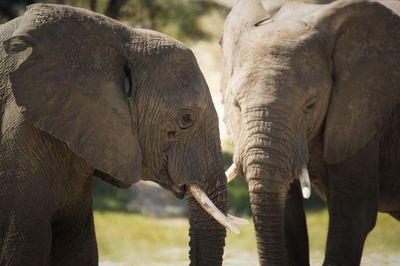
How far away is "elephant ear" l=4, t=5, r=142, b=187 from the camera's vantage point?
6824 millimetres

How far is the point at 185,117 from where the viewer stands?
7.17m

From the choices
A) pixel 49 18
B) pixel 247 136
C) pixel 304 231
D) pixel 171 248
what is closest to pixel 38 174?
pixel 49 18

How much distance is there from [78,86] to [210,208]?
42.1 inches

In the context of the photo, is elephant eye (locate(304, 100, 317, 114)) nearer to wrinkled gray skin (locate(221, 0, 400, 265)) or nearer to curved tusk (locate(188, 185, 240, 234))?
wrinkled gray skin (locate(221, 0, 400, 265))

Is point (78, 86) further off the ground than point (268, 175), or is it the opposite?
point (78, 86)

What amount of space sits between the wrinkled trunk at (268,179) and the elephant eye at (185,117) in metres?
1.08

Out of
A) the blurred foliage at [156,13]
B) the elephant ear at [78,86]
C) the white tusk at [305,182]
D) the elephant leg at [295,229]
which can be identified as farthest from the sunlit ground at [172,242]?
the blurred foliage at [156,13]

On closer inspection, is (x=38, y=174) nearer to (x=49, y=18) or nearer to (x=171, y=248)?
(x=49, y=18)

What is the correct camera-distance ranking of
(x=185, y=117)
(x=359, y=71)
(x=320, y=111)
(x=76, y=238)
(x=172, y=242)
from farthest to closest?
(x=172, y=242) → (x=359, y=71) → (x=320, y=111) → (x=76, y=238) → (x=185, y=117)

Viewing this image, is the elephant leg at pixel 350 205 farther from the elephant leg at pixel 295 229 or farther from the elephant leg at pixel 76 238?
the elephant leg at pixel 76 238

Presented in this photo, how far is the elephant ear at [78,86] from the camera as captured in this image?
6.82m

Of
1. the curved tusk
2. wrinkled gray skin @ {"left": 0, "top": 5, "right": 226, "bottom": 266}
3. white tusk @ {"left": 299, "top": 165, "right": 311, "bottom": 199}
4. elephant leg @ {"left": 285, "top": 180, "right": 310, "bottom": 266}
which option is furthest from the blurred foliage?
the curved tusk

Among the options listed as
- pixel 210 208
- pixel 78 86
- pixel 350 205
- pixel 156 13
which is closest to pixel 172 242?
pixel 350 205

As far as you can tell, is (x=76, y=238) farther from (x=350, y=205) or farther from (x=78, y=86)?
(x=350, y=205)
